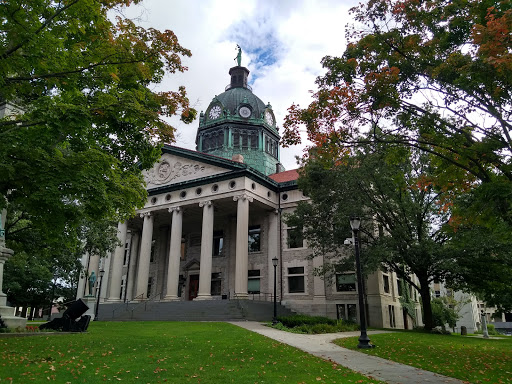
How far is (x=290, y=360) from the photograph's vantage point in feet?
31.2

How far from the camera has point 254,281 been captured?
1373 inches

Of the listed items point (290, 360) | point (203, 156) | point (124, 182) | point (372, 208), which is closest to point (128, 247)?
point (203, 156)

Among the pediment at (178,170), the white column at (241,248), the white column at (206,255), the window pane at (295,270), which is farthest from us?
the pediment at (178,170)

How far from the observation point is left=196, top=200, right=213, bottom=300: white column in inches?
1194

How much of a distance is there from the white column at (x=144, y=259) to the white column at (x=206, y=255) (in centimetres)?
597

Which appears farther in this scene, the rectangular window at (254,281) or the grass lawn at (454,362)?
the rectangular window at (254,281)

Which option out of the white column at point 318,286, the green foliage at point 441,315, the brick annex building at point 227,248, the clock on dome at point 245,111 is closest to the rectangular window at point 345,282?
the brick annex building at point 227,248

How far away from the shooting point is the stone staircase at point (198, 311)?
25.8 meters

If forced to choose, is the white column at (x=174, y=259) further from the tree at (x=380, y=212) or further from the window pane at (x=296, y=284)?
the tree at (x=380, y=212)

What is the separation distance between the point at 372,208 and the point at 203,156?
16258 millimetres

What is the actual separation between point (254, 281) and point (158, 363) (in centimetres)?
2668

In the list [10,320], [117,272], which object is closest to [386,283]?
[117,272]

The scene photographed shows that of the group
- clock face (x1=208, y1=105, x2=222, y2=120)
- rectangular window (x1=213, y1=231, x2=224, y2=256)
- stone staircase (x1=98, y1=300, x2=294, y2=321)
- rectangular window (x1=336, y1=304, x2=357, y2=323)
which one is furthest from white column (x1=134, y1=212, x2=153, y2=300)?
rectangular window (x1=336, y1=304, x2=357, y2=323)

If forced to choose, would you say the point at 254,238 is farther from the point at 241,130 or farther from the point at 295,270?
the point at 241,130
